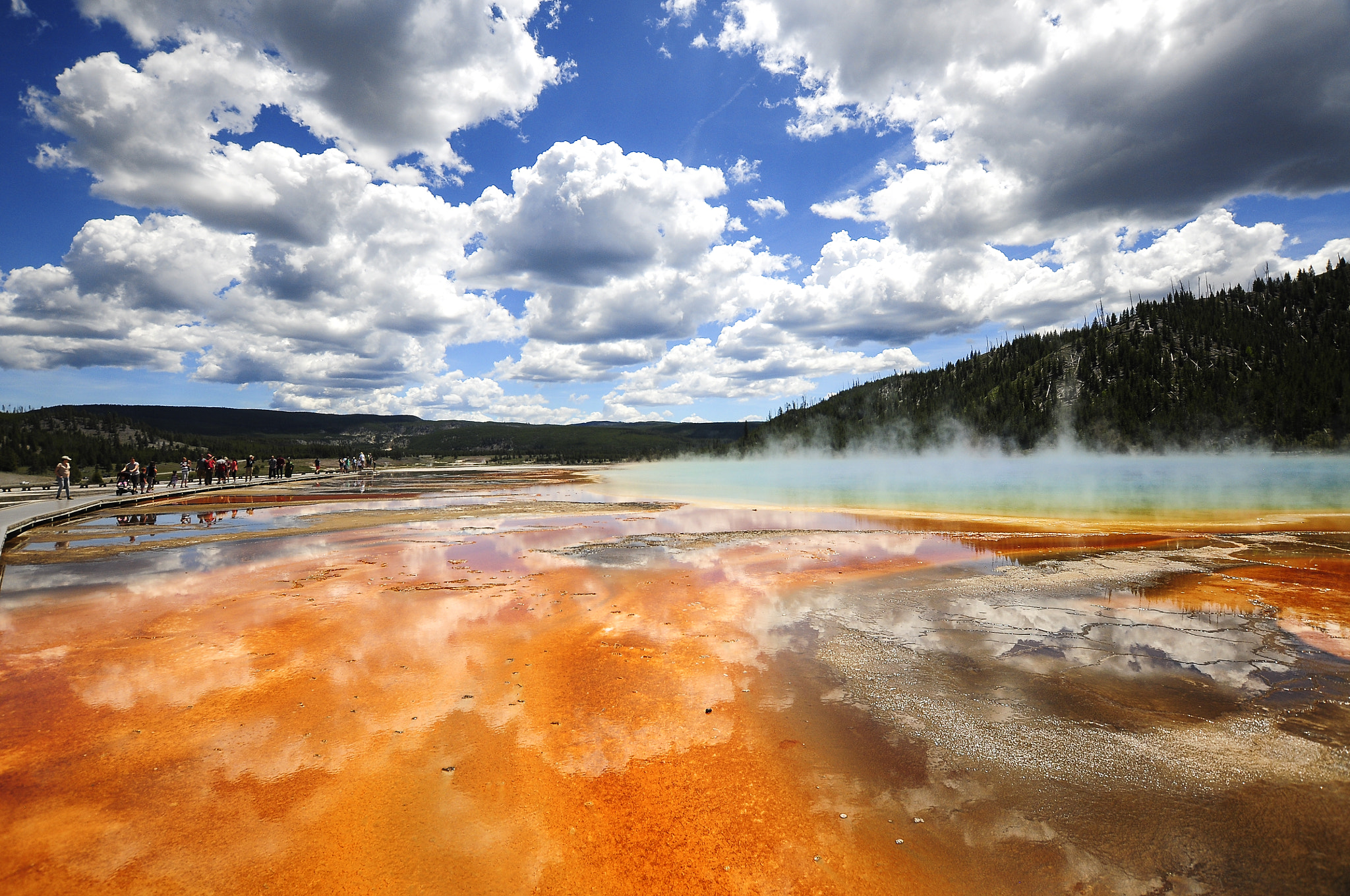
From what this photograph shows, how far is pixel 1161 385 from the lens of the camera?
105938 mm

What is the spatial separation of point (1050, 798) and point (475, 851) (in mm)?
4205

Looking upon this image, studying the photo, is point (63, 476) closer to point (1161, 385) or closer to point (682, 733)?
point (682, 733)

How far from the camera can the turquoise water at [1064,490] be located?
25016mm

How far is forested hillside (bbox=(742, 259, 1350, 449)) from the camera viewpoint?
295 ft

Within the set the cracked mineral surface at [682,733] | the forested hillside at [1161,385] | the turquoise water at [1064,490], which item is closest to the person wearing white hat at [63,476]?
the cracked mineral surface at [682,733]

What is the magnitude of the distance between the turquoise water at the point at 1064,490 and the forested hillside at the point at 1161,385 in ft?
76.5

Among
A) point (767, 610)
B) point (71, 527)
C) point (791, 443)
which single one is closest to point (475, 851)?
point (767, 610)

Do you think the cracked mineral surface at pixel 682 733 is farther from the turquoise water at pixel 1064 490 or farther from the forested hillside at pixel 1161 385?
the forested hillside at pixel 1161 385

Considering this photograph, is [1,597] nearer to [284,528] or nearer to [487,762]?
[284,528]

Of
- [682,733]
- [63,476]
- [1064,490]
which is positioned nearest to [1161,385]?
[1064,490]

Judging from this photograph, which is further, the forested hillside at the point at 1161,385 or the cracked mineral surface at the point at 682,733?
the forested hillside at the point at 1161,385

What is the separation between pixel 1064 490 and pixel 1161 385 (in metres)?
96.0

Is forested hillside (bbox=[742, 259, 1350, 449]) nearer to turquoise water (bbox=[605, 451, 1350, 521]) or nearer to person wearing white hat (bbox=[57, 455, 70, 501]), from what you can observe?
turquoise water (bbox=[605, 451, 1350, 521])

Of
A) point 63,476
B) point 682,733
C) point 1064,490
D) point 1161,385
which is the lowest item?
point 1064,490
